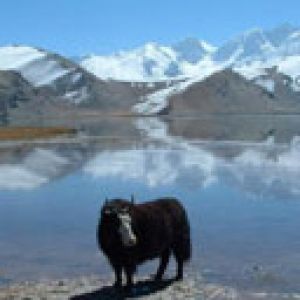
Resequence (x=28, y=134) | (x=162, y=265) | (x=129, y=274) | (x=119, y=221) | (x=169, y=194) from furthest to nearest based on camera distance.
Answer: (x=28, y=134) < (x=169, y=194) < (x=162, y=265) < (x=129, y=274) < (x=119, y=221)

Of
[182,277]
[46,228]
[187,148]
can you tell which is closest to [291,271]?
[182,277]

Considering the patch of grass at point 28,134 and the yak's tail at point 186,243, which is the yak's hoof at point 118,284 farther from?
the patch of grass at point 28,134

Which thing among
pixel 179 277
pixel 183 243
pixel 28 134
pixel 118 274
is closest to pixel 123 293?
pixel 118 274

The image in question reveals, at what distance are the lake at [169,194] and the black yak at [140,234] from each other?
1000mm

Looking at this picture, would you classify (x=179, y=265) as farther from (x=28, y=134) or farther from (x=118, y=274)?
Result: (x=28, y=134)

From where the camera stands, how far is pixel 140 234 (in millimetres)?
14859

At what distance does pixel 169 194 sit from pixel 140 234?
57.9 ft

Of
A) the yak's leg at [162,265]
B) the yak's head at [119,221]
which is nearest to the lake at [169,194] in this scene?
the yak's leg at [162,265]

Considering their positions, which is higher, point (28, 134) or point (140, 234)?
point (28, 134)

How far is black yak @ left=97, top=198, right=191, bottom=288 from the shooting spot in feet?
46.8

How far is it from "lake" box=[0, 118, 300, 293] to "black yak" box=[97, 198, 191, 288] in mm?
1000

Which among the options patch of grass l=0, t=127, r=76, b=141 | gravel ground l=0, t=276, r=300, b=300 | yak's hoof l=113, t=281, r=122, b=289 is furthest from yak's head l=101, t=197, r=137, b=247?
patch of grass l=0, t=127, r=76, b=141

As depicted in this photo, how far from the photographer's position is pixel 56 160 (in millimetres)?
53156

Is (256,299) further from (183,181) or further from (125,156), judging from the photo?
(125,156)
